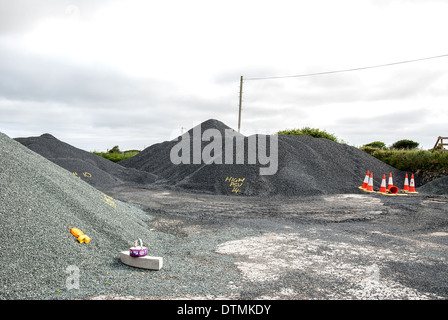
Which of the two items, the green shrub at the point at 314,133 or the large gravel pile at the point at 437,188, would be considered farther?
the green shrub at the point at 314,133

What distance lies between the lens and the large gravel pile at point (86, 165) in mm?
17234

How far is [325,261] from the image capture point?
17.5 ft

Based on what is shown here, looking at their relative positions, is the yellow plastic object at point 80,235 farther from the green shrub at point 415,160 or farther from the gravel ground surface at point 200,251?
the green shrub at point 415,160

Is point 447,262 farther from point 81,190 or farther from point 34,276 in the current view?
point 81,190

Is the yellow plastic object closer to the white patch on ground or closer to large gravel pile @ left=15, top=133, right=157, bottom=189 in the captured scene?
the white patch on ground

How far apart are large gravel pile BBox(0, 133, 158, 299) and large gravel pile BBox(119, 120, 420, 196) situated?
27.9ft

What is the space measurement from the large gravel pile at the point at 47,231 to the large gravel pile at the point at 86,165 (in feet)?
33.5

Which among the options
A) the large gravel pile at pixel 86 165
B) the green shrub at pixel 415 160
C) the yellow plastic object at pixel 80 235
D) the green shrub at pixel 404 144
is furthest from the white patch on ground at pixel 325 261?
the green shrub at pixel 404 144

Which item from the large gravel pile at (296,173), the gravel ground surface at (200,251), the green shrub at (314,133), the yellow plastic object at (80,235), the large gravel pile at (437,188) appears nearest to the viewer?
the gravel ground surface at (200,251)

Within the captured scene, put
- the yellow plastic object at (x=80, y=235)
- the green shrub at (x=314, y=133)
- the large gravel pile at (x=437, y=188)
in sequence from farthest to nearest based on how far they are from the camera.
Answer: the green shrub at (x=314, y=133) → the large gravel pile at (x=437, y=188) → the yellow plastic object at (x=80, y=235)

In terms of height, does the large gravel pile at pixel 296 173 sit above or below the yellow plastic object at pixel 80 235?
above

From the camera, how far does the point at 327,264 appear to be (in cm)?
518
